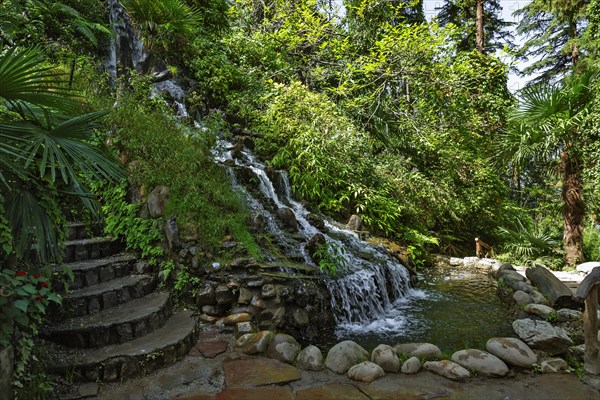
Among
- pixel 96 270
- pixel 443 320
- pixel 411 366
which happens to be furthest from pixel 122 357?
pixel 443 320

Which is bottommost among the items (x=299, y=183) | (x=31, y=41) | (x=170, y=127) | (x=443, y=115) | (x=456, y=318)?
(x=456, y=318)

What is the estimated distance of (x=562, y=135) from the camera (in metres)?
7.24

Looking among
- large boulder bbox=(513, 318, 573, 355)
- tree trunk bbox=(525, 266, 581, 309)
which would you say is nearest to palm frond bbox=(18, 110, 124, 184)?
large boulder bbox=(513, 318, 573, 355)

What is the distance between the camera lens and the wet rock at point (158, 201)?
4921 mm

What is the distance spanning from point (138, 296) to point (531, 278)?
6529mm

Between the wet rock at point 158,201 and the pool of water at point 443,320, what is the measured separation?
2943 mm

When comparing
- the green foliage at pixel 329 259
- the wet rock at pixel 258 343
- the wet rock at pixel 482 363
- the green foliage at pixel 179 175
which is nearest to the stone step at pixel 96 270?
the green foliage at pixel 179 175

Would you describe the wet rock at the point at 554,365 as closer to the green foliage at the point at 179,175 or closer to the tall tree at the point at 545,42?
the green foliage at the point at 179,175

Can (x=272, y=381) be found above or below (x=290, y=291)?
below

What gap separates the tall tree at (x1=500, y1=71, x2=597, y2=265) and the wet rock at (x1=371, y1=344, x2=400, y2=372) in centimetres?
611

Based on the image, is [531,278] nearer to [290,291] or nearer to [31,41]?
[290,291]

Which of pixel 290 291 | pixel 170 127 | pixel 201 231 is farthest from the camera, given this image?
pixel 170 127

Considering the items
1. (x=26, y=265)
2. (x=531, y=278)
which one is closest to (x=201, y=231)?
(x=26, y=265)

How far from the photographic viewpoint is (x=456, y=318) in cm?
516
